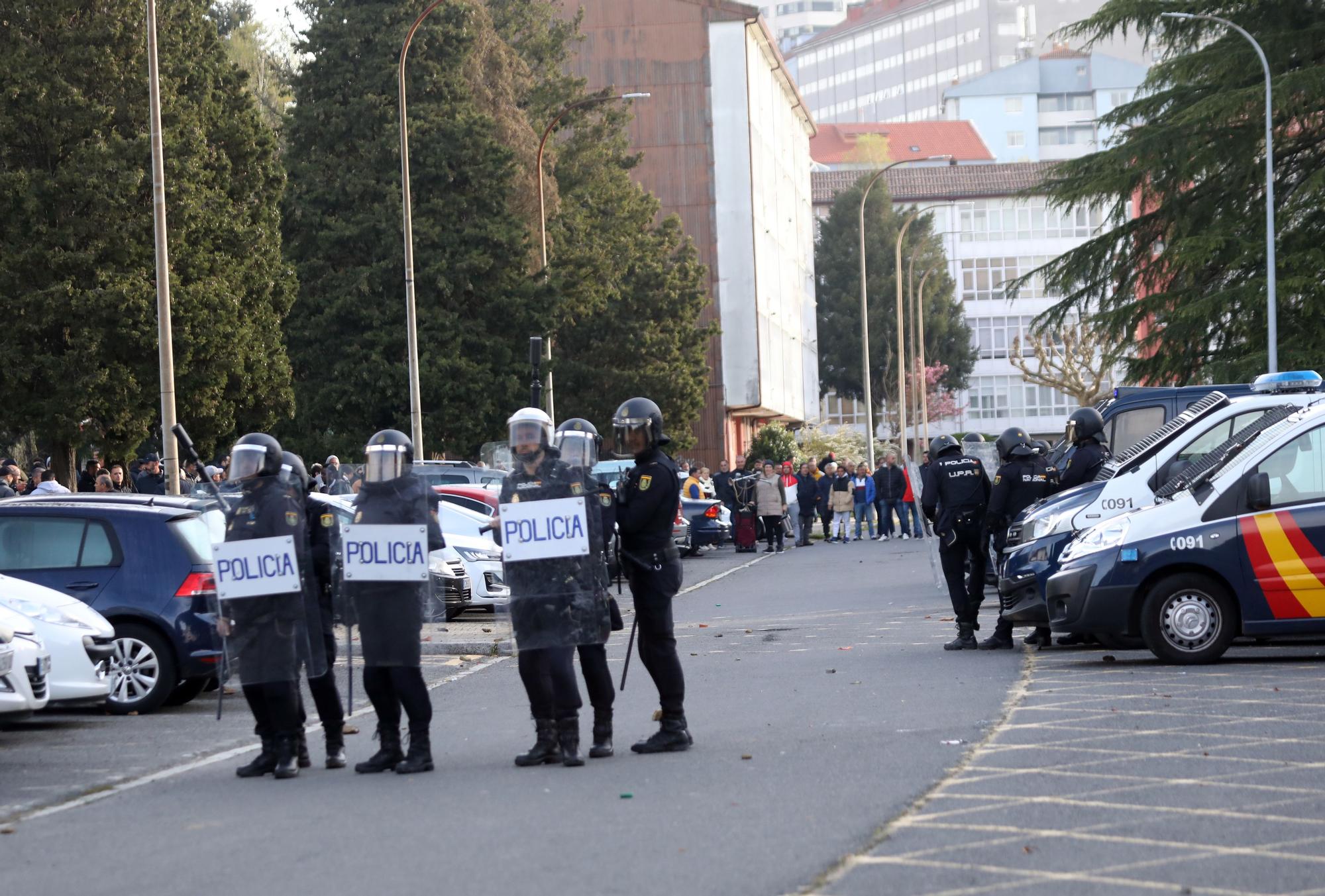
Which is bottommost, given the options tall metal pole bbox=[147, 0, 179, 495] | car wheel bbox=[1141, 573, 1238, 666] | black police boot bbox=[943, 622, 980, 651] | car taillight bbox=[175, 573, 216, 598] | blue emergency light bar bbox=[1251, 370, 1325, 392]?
black police boot bbox=[943, 622, 980, 651]

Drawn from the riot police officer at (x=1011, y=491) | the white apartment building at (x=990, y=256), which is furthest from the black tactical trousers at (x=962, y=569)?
the white apartment building at (x=990, y=256)

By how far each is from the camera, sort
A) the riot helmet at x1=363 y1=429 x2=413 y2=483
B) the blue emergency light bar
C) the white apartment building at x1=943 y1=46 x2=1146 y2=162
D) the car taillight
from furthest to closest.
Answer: the white apartment building at x1=943 y1=46 x2=1146 y2=162
the blue emergency light bar
the car taillight
the riot helmet at x1=363 y1=429 x2=413 y2=483

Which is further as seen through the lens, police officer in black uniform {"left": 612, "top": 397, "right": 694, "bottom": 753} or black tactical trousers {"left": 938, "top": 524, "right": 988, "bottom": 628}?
black tactical trousers {"left": 938, "top": 524, "right": 988, "bottom": 628}

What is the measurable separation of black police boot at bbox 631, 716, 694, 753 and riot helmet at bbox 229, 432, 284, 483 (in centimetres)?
243

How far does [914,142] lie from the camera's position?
429 feet

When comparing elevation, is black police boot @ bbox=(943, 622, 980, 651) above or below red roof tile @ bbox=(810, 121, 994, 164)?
below

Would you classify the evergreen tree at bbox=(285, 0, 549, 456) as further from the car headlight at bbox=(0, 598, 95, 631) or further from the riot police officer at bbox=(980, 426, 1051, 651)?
the car headlight at bbox=(0, 598, 95, 631)

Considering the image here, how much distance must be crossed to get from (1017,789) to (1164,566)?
5496mm

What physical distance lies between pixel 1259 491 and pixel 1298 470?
445 mm

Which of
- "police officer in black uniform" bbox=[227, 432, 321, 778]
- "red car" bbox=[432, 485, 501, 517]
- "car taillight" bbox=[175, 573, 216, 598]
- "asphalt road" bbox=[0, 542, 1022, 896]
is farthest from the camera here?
"red car" bbox=[432, 485, 501, 517]

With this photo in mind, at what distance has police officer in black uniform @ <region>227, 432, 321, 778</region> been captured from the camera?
9.78m

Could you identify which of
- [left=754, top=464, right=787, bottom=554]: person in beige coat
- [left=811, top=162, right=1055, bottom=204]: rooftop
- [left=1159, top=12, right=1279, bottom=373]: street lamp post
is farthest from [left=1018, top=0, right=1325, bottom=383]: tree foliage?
[left=811, top=162, right=1055, bottom=204]: rooftop

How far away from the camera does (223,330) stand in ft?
106

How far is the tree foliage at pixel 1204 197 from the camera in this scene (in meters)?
33.5
